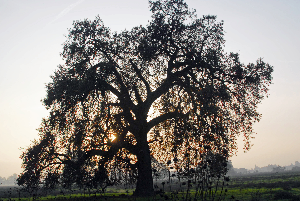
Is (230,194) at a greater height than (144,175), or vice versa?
(144,175)

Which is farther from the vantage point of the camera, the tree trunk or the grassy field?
the tree trunk

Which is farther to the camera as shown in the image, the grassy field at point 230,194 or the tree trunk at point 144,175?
the tree trunk at point 144,175

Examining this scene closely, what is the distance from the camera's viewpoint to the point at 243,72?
78.1 ft

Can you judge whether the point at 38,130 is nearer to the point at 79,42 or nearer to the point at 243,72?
the point at 79,42

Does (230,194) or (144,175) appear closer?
(144,175)

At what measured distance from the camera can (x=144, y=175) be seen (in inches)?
884

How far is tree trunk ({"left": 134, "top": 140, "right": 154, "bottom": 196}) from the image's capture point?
22.0 m

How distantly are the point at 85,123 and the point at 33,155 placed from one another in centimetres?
676

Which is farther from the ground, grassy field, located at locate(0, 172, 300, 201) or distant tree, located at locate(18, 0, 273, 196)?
distant tree, located at locate(18, 0, 273, 196)

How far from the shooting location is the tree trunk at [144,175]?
72.1 feet

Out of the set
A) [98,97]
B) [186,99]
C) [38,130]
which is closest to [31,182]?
[38,130]

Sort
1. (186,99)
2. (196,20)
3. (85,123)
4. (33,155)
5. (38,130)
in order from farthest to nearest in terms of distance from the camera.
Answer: (196,20) → (38,130) → (33,155) → (186,99) → (85,123)

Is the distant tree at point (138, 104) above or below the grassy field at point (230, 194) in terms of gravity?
above

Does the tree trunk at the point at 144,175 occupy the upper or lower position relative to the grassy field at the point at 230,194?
upper
